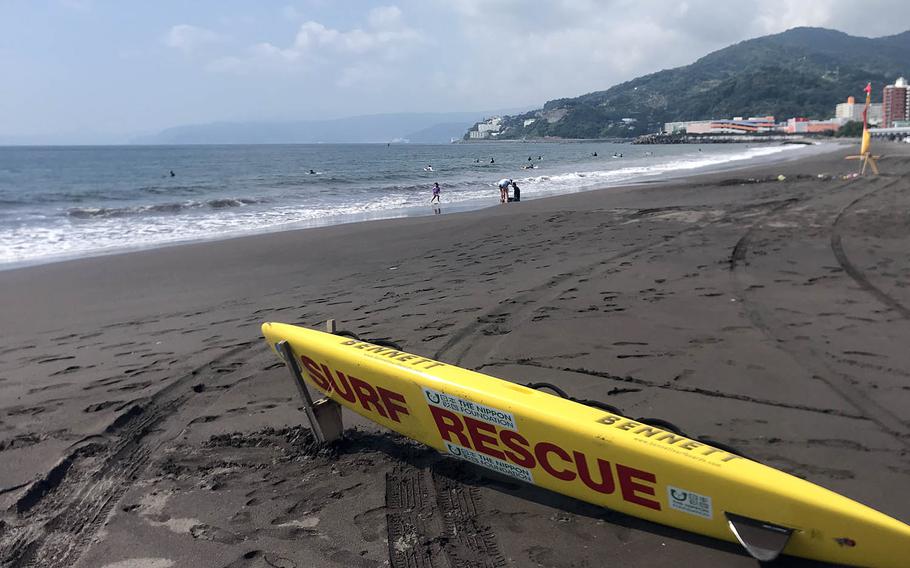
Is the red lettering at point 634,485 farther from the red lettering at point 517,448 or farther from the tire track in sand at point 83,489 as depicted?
the tire track in sand at point 83,489

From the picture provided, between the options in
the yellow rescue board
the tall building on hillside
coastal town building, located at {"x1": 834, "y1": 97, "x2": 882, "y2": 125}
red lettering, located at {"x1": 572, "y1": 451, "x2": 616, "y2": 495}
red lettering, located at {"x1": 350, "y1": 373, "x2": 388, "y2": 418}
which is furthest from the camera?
coastal town building, located at {"x1": 834, "y1": 97, "x2": 882, "y2": 125}

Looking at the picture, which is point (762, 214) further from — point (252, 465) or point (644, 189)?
point (252, 465)

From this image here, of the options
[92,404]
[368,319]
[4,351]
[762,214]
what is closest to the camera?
[92,404]

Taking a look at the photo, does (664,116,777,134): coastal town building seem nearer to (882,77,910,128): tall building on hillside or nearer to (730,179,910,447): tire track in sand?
(882,77,910,128): tall building on hillside

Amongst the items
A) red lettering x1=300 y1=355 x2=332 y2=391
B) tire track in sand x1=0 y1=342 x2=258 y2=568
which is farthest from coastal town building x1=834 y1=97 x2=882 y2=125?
tire track in sand x1=0 y1=342 x2=258 y2=568

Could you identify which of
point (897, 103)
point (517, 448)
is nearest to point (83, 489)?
point (517, 448)

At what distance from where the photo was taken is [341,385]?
13.8 ft

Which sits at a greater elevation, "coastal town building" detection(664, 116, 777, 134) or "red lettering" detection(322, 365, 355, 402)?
"coastal town building" detection(664, 116, 777, 134)

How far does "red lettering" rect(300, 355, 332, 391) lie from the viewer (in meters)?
4.36

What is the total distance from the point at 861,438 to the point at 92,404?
6.20 m

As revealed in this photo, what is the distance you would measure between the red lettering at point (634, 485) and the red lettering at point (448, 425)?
0.96 metres

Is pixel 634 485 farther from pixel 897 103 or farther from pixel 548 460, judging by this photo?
pixel 897 103

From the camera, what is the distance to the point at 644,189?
913 inches

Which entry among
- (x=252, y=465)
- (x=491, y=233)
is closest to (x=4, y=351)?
(x=252, y=465)
